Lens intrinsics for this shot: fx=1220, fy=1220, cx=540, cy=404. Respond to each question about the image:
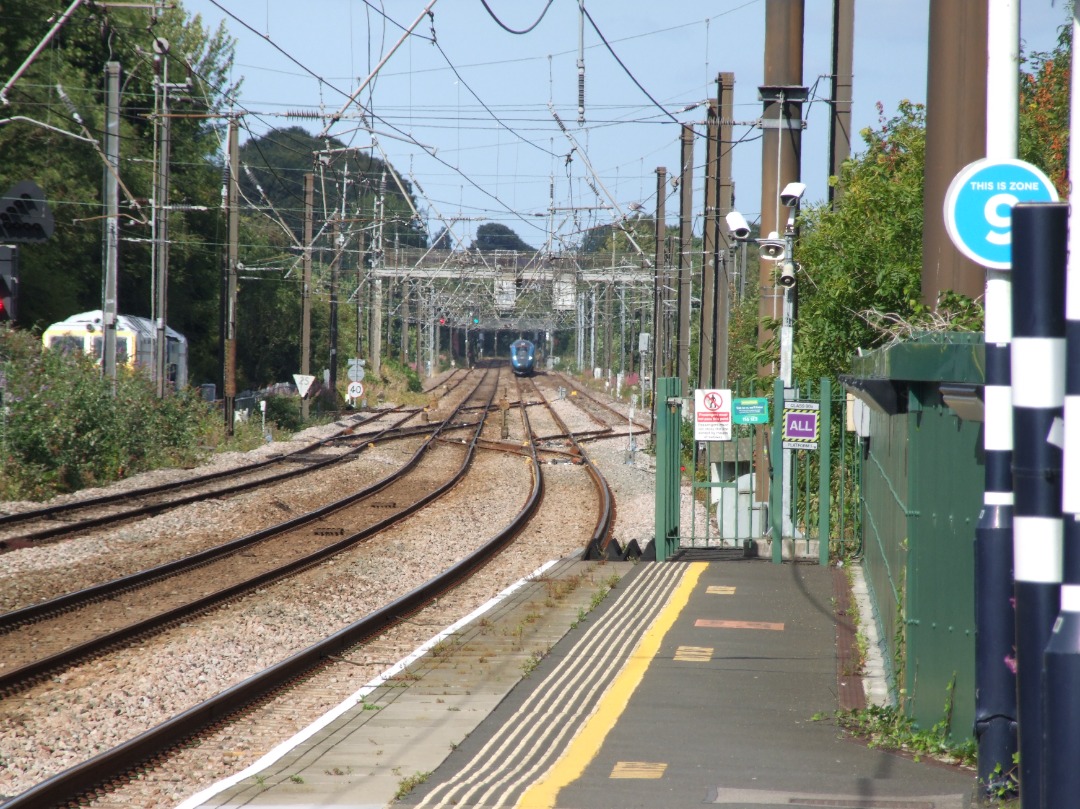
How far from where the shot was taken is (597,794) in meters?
5.63

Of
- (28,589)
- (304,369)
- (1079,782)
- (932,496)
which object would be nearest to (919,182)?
(932,496)

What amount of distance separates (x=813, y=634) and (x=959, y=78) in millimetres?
4443

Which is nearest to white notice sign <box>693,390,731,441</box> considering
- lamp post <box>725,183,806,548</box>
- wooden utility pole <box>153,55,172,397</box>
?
lamp post <box>725,183,806,548</box>

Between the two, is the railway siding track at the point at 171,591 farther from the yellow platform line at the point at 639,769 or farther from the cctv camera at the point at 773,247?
the cctv camera at the point at 773,247

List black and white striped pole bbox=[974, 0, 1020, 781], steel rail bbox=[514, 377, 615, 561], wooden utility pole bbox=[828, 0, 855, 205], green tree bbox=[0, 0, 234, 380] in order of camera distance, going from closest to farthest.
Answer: black and white striped pole bbox=[974, 0, 1020, 781] < steel rail bbox=[514, 377, 615, 561] < wooden utility pole bbox=[828, 0, 855, 205] < green tree bbox=[0, 0, 234, 380]

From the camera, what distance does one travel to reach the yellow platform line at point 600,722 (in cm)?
566

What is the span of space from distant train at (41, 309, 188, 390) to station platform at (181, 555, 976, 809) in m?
22.3

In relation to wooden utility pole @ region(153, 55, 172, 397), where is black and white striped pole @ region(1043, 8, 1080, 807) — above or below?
below

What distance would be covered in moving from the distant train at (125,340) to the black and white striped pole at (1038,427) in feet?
92.9

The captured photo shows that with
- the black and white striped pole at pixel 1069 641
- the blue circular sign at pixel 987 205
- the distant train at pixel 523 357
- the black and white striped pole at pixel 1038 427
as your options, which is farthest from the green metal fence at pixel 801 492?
the distant train at pixel 523 357

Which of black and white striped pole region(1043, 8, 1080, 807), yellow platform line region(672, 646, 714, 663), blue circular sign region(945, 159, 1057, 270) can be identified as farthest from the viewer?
yellow platform line region(672, 646, 714, 663)

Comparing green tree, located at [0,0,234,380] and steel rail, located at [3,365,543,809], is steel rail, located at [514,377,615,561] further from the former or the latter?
green tree, located at [0,0,234,380]

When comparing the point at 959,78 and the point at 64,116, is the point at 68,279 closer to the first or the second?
the point at 64,116

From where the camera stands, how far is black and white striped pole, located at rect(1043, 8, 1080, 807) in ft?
8.50
